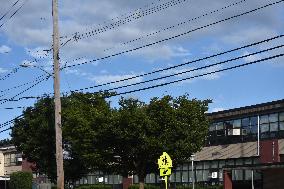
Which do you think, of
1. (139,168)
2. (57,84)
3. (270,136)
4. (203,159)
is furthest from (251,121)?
(57,84)

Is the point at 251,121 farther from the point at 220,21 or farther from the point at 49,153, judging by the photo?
the point at 220,21

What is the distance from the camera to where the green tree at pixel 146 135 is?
3277 cm

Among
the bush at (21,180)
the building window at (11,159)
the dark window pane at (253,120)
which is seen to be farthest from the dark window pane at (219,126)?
the building window at (11,159)

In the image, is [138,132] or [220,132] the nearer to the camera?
[138,132]

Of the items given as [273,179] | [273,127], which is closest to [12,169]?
[273,127]

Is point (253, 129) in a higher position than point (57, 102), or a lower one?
lower

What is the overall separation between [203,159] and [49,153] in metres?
14.6

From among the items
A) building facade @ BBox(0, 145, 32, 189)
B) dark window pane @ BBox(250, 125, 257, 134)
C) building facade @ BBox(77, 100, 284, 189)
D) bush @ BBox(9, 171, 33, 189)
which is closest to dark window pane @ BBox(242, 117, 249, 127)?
building facade @ BBox(77, 100, 284, 189)

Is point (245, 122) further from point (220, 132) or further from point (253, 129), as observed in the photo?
point (220, 132)

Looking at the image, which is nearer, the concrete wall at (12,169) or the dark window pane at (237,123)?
the dark window pane at (237,123)

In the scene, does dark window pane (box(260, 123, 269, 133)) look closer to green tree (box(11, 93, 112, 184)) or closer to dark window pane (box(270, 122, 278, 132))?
dark window pane (box(270, 122, 278, 132))

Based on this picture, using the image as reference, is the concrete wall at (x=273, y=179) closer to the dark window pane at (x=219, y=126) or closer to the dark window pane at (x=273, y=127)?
the dark window pane at (x=273, y=127)

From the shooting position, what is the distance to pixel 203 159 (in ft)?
174

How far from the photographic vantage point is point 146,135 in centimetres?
3300
